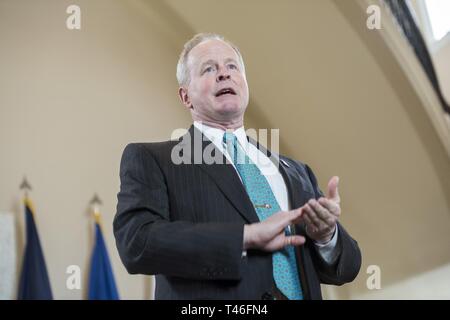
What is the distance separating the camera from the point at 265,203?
1774 mm

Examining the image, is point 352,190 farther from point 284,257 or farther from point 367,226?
point 284,257

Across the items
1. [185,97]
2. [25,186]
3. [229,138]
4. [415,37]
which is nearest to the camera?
[229,138]

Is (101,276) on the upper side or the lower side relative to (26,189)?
lower

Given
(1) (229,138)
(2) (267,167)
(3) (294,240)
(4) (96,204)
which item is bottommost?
(3) (294,240)

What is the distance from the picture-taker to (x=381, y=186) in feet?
21.0

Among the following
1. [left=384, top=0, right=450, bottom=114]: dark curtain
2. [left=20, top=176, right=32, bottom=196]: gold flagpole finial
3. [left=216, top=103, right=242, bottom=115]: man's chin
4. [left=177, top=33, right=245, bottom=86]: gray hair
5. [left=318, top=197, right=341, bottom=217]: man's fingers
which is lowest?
[left=318, top=197, right=341, bottom=217]: man's fingers

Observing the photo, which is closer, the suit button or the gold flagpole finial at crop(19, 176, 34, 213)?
the suit button

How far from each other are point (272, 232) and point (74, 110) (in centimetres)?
556

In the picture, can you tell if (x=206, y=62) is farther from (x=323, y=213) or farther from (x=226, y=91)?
(x=323, y=213)

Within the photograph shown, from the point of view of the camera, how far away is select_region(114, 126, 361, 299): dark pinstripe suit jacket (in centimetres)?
155

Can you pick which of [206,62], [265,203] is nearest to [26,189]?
[206,62]

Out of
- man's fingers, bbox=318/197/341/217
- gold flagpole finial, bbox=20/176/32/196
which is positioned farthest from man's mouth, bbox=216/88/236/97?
gold flagpole finial, bbox=20/176/32/196

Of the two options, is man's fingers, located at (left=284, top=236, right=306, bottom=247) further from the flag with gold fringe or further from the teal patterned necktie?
the flag with gold fringe

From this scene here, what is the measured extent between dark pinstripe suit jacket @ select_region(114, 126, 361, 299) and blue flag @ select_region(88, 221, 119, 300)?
4.65 m
